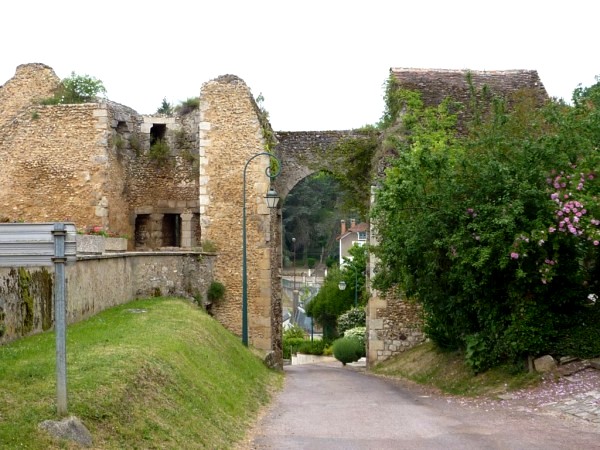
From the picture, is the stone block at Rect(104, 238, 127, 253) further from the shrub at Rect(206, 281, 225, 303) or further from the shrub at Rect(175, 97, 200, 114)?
the shrub at Rect(175, 97, 200, 114)

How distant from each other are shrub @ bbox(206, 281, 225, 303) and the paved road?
8.92 m

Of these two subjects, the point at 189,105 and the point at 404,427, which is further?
the point at 189,105

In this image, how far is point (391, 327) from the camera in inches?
1070

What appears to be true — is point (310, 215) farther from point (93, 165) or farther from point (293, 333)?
point (93, 165)

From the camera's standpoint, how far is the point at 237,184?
26688 mm

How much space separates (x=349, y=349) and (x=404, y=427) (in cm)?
2268

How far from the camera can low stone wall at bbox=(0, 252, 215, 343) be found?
40.6 feet

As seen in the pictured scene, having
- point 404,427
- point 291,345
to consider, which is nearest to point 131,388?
point 404,427

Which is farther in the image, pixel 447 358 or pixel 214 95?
pixel 214 95

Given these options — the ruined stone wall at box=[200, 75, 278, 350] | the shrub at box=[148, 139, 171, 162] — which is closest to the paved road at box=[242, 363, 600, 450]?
the ruined stone wall at box=[200, 75, 278, 350]

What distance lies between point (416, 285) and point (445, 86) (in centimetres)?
1106

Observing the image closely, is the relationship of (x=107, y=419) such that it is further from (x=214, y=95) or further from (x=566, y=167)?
(x=214, y=95)

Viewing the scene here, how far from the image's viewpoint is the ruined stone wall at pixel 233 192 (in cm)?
2655

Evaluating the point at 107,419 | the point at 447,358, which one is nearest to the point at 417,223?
the point at 447,358
